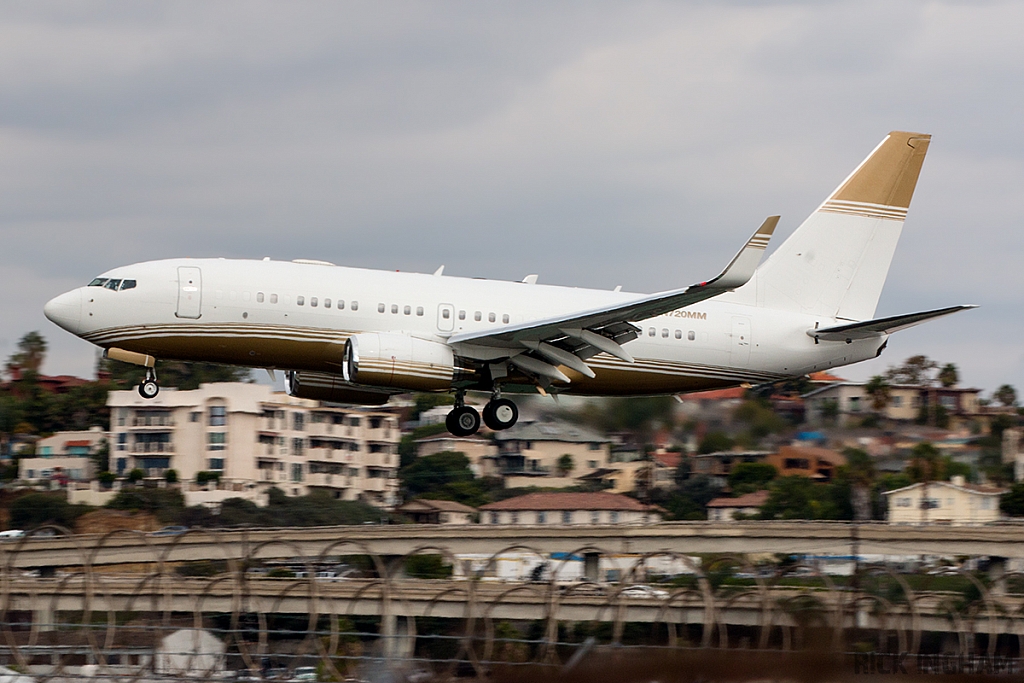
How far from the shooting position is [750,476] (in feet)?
177

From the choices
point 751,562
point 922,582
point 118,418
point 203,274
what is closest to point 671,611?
point 751,562

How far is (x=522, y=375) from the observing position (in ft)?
113

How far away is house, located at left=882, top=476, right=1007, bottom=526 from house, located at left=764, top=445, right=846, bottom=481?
6961 millimetres

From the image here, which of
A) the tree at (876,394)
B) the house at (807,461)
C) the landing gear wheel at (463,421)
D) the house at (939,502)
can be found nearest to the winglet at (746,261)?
the landing gear wheel at (463,421)

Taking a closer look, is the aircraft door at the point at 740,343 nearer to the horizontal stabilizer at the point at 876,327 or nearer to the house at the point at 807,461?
the horizontal stabilizer at the point at 876,327

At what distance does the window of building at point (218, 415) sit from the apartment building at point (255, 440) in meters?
0.07

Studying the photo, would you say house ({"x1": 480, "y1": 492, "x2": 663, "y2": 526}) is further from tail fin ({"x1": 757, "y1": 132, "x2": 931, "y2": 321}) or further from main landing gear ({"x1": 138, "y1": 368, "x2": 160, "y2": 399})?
main landing gear ({"x1": 138, "y1": 368, "x2": 160, "y2": 399})

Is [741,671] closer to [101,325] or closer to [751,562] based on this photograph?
[751,562]

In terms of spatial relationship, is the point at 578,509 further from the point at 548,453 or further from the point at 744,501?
the point at 744,501

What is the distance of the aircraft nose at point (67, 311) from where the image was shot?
31641mm

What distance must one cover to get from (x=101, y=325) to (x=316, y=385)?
6.22 meters

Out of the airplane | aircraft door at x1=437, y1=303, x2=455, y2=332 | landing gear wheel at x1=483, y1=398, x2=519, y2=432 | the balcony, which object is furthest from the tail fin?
the balcony

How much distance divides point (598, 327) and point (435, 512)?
33.9 meters

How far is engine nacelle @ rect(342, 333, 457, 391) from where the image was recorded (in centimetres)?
3092
